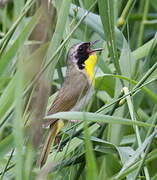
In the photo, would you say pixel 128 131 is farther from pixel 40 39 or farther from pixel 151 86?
pixel 40 39

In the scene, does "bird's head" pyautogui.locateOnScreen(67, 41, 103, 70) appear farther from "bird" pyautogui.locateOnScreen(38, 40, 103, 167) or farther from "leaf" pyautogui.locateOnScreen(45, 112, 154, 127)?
"leaf" pyautogui.locateOnScreen(45, 112, 154, 127)

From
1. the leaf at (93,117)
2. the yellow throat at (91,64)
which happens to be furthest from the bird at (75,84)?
the leaf at (93,117)

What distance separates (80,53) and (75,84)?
239mm

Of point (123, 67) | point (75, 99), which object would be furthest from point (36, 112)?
point (75, 99)

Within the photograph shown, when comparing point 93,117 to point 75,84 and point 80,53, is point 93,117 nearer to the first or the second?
point 75,84

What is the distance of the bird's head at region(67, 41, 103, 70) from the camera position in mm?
3324

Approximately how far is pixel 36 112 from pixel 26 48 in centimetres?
42

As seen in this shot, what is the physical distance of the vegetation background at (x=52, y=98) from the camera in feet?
4.95

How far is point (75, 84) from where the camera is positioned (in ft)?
11.0

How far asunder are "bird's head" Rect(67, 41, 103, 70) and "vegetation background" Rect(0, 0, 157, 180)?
0.06m

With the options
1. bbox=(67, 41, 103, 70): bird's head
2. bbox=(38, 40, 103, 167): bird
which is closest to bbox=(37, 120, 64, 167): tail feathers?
bbox=(38, 40, 103, 167): bird

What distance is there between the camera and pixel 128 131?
3354mm

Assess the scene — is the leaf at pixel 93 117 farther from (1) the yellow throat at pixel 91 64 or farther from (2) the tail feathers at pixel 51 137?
(1) the yellow throat at pixel 91 64

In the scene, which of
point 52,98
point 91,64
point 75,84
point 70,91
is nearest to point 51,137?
point 52,98
